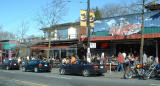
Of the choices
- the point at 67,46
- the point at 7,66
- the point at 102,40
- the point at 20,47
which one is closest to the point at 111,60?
the point at 102,40

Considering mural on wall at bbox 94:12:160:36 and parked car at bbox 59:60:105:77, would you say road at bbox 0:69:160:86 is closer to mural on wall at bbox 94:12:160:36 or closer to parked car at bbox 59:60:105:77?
parked car at bbox 59:60:105:77

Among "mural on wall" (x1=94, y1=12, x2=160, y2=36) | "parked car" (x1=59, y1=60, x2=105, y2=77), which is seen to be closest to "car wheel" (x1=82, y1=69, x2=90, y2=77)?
"parked car" (x1=59, y1=60, x2=105, y2=77)

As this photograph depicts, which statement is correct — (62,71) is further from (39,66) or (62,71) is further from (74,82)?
(74,82)

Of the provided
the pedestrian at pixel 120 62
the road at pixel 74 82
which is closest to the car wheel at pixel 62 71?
the pedestrian at pixel 120 62

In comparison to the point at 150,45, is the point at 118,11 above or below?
above

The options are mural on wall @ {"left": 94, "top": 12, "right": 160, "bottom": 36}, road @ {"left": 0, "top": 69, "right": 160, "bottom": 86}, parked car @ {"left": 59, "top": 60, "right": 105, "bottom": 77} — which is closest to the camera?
road @ {"left": 0, "top": 69, "right": 160, "bottom": 86}

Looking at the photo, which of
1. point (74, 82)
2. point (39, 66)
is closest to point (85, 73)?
point (74, 82)

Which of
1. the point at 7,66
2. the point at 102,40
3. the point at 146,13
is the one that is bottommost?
the point at 7,66

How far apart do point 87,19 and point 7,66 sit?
15.3 metres

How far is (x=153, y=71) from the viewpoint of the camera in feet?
86.4

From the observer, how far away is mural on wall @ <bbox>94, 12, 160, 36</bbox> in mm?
33412

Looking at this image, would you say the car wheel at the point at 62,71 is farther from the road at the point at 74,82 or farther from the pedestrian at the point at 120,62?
the road at the point at 74,82

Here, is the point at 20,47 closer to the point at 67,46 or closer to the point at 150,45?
the point at 67,46

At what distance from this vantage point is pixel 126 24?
36.3 meters
